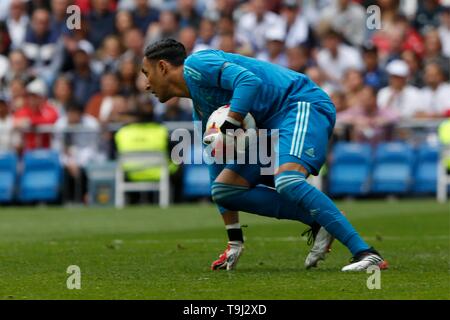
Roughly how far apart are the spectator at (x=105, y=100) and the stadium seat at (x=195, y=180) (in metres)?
1.71

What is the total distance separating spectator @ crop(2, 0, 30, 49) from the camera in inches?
918

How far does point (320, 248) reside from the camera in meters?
9.09

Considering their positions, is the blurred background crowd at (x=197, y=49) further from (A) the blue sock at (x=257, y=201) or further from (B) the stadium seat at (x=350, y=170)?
(A) the blue sock at (x=257, y=201)

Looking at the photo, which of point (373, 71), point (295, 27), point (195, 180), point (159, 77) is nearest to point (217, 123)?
point (159, 77)

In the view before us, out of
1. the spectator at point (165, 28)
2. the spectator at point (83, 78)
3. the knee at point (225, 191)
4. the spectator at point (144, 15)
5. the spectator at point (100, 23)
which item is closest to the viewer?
the knee at point (225, 191)

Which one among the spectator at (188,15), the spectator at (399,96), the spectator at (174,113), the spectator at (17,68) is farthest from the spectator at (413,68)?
the spectator at (17,68)

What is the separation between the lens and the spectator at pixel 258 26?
21.8 meters

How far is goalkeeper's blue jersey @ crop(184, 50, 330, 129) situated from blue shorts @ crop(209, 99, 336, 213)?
41mm

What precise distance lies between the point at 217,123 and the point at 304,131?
63 centimetres

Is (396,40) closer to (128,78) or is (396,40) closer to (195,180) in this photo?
(195,180)

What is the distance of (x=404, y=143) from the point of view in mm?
19703

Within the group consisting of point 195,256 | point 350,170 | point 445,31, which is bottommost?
point 195,256

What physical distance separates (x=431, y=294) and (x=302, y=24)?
48.9 ft

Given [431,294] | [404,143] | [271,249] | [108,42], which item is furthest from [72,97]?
[431,294]
